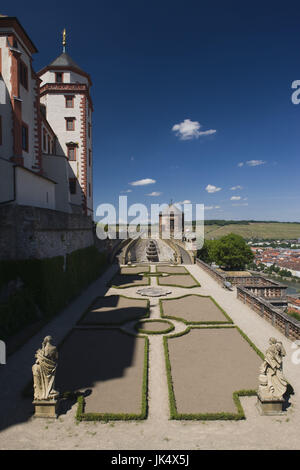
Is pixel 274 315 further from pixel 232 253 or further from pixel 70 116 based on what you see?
pixel 232 253

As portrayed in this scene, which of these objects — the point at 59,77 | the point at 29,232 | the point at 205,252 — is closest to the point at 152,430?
the point at 29,232

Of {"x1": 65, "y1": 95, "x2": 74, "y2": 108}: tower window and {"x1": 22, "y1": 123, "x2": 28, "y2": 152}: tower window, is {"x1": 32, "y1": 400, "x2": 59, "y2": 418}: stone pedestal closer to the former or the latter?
{"x1": 22, "y1": 123, "x2": 28, "y2": 152}: tower window

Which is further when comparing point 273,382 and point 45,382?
point 273,382

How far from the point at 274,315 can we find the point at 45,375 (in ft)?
42.7

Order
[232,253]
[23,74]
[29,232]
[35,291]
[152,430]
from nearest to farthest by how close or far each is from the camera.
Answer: [152,430], [35,291], [29,232], [23,74], [232,253]

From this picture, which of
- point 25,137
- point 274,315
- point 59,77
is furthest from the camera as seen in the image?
point 59,77

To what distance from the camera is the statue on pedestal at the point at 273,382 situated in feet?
27.0

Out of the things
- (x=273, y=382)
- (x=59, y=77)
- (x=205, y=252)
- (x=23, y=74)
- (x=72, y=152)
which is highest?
(x=59, y=77)

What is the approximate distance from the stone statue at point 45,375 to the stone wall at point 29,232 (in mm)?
9776

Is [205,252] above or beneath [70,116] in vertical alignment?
beneath

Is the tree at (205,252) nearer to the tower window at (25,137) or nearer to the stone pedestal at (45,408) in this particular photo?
the tower window at (25,137)

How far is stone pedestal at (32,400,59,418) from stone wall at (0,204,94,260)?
1024cm

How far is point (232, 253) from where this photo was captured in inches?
1896

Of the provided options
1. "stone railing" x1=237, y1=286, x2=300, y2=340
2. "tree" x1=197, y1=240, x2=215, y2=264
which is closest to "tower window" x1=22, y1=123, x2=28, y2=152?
"stone railing" x1=237, y1=286, x2=300, y2=340
